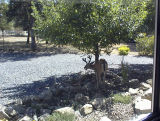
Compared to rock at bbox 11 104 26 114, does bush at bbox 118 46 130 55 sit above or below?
above

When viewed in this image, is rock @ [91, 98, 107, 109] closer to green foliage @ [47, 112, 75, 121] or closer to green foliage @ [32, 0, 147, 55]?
green foliage @ [47, 112, 75, 121]

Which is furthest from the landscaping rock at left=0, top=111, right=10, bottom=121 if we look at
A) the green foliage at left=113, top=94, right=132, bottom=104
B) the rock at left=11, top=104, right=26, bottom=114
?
the green foliage at left=113, top=94, right=132, bottom=104

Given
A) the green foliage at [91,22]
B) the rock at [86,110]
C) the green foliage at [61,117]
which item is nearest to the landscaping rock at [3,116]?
the green foliage at [61,117]

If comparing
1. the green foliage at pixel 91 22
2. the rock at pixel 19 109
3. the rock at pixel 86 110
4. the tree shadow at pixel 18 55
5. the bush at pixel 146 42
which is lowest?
the rock at pixel 19 109

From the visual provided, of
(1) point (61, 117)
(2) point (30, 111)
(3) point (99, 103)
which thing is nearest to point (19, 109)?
(2) point (30, 111)

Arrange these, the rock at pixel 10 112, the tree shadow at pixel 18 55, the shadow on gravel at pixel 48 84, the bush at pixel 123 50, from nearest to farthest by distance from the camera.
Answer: the rock at pixel 10 112, the shadow on gravel at pixel 48 84, the bush at pixel 123 50, the tree shadow at pixel 18 55

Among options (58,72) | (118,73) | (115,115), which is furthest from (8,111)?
(58,72)

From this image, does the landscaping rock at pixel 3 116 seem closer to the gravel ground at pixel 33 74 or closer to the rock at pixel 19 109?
the rock at pixel 19 109

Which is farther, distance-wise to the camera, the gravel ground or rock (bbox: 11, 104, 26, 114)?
the gravel ground

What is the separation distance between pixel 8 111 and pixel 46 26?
4.34 ft

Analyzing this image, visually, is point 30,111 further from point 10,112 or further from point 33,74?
point 33,74

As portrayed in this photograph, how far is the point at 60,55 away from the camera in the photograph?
629 cm

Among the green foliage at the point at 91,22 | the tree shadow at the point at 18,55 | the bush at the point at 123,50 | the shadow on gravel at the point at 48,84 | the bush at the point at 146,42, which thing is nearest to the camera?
the bush at the point at 146,42

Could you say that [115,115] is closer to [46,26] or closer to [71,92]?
[71,92]
